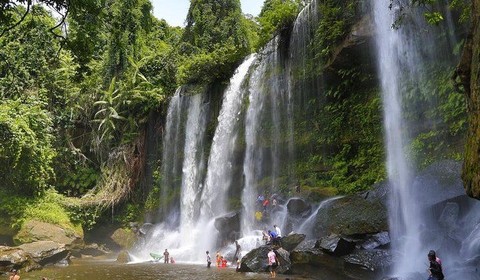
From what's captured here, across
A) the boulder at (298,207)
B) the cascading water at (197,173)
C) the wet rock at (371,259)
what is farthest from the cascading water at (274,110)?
the wet rock at (371,259)

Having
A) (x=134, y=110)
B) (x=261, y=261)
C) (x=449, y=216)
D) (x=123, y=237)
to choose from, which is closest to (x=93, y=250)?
(x=123, y=237)

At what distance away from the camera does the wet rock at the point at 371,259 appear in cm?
903

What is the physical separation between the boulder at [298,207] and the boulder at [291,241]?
2.26m

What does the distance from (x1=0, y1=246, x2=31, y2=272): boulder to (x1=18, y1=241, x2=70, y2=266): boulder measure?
2.53 feet

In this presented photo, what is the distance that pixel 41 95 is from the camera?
22.6 m

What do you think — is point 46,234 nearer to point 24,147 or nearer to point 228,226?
point 24,147

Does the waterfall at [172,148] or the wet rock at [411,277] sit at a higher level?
the waterfall at [172,148]

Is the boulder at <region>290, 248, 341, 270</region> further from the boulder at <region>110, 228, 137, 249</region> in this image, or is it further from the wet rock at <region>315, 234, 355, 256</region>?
the boulder at <region>110, 228, 137, 249</region>

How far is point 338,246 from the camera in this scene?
9.59 meters

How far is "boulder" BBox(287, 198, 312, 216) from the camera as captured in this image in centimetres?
1435

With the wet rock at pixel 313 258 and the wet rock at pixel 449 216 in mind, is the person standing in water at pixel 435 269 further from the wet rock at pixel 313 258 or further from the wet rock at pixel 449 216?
the wet rock at pixel 449 216

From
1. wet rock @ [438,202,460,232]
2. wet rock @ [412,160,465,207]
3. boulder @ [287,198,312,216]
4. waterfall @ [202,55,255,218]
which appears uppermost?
waterfall @ [202,55,255,218]

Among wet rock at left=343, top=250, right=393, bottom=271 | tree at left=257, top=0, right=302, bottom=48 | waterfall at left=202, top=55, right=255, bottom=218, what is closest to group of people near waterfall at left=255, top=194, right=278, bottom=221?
waterfall at left=202, top=55, right=255, bottom=218

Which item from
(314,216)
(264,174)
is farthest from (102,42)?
(314,216)
